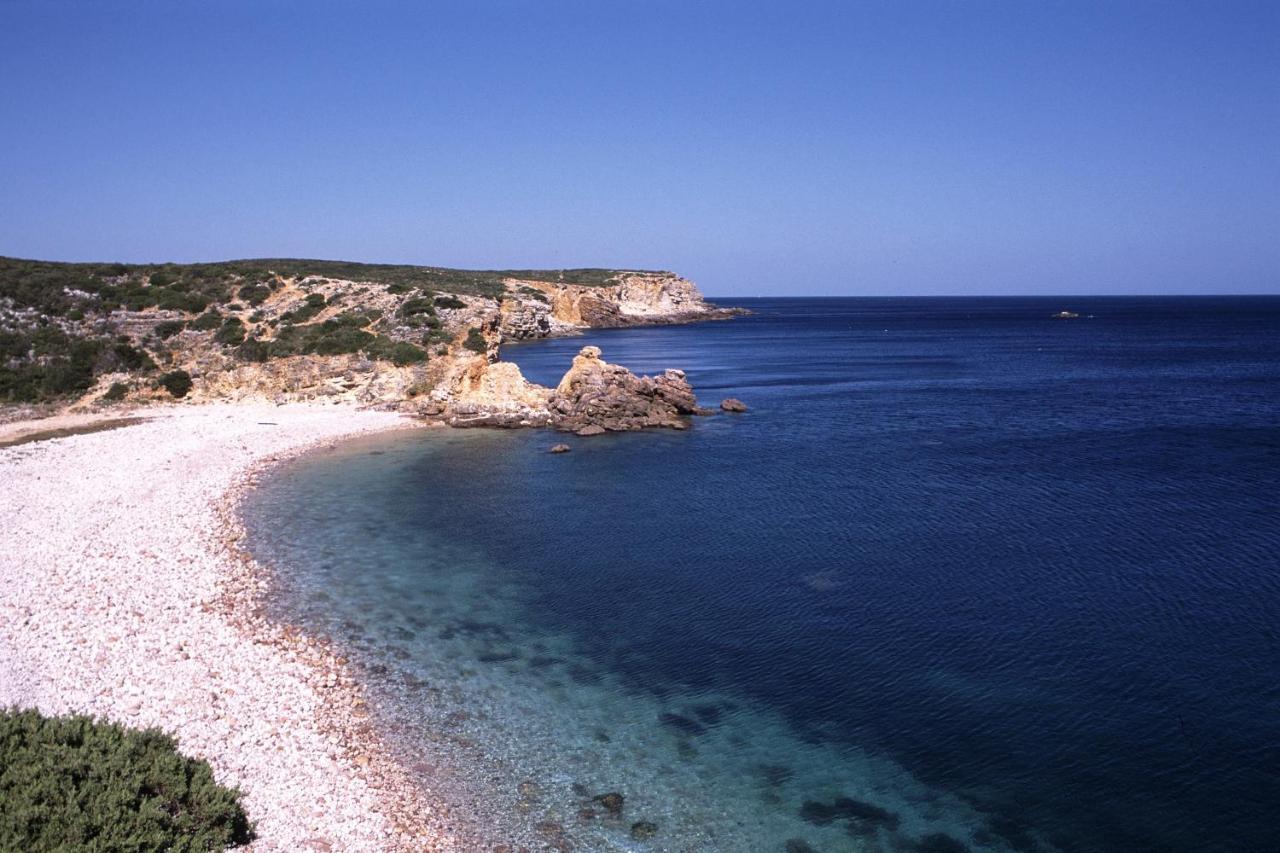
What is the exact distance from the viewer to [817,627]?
18.6 m

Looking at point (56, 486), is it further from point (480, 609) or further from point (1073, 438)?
point (1073, 438)

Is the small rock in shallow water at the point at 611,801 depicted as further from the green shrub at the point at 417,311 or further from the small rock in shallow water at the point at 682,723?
the green shrub at the point at 417,311

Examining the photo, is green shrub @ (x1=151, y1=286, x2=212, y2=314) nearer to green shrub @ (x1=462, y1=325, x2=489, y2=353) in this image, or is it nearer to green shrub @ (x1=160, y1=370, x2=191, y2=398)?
green shrub @ (x1=160, y1=370, x2=191, y2=398)

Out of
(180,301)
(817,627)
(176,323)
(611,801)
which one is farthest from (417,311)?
(611,801)

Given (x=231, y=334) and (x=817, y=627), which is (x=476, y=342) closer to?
(x=231, y=334)

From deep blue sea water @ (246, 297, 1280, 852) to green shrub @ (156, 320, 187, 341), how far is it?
69.7 ft

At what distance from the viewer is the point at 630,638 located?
18031 millimetres

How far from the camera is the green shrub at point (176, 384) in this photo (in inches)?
1788

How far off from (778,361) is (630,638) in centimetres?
6799

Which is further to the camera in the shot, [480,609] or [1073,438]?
[1073,438]

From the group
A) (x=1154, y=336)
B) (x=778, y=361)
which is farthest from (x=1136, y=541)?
(x=1154, y=336)

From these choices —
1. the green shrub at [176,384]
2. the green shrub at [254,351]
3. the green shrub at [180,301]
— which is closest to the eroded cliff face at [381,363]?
the green shrub at [254,351]

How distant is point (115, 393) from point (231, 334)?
8.45 metres

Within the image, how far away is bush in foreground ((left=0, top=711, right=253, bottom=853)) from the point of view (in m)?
8.84
